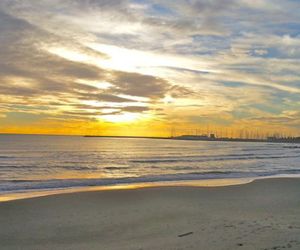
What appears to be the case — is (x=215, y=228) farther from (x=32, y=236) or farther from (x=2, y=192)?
(x=2, y=192)

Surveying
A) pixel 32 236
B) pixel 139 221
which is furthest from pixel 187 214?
pixel 32 236

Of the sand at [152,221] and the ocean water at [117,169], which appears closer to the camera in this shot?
the sand at [152,221]

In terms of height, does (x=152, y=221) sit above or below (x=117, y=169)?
above

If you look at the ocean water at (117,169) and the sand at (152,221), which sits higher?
the sand at (152,221)

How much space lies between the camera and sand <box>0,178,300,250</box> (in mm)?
7895

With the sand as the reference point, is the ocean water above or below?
below

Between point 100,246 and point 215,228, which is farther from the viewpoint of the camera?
point 215,228

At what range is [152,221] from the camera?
401 inches

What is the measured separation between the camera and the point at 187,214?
36.7ft

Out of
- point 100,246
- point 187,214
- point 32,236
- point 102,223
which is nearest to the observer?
point 100,246

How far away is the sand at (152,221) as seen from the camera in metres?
7.89

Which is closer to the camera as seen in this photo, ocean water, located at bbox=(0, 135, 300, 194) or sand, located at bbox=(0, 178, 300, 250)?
sand, located at bbox=(0, 178, 300, 250)

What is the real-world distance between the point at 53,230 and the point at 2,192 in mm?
9579

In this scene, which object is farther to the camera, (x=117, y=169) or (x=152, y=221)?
(x=117, y=169)
